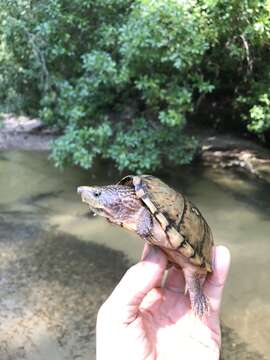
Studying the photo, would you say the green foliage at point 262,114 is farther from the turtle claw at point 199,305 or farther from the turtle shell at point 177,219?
the turtle claw at point 199,305

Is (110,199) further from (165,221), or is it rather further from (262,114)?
(262,114)

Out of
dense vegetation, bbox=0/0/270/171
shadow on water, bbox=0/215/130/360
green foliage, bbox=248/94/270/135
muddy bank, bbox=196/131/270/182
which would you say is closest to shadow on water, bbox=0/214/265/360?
shadow on water, bbox=0/215/130/360

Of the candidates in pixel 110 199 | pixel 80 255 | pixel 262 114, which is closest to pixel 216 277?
pixel 110 199

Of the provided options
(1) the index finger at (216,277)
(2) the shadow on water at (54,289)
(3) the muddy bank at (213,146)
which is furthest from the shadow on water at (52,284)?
(3) the muddy bank at (213,146)

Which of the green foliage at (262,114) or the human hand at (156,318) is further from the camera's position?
the green foliage at (262,114)

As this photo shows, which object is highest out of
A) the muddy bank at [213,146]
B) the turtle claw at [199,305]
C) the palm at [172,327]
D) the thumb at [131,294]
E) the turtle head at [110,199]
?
the turtle head at [110,199]

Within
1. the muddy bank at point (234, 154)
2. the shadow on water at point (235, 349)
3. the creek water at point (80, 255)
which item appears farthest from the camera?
the muddy bank at point (234, 154)

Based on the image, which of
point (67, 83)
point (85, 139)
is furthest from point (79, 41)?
point (85, 139)

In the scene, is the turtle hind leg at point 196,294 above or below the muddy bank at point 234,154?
above
